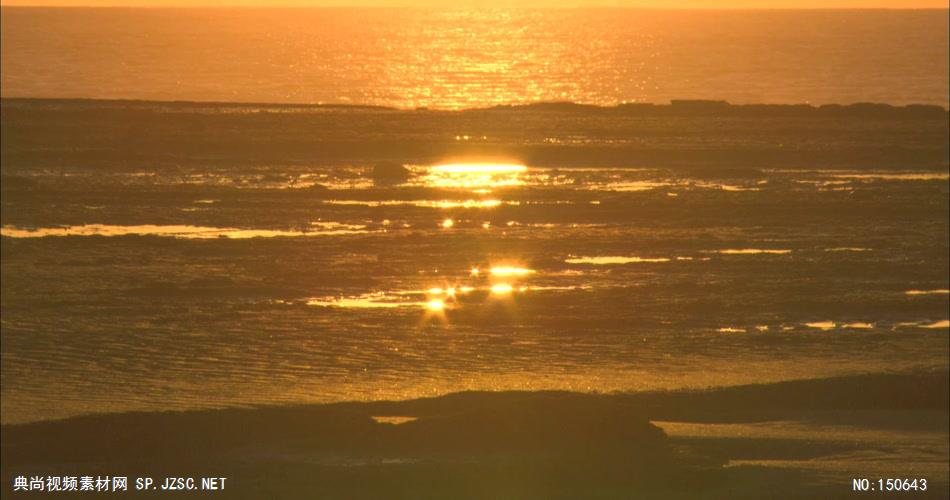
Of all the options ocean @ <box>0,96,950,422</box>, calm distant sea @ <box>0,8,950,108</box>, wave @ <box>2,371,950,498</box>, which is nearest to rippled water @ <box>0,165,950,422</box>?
ocean @ <box>0,96,950,422</box>

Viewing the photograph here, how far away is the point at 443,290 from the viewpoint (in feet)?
66.2

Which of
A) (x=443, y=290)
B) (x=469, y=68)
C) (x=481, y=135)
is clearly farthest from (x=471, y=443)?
(x=469, y=68)

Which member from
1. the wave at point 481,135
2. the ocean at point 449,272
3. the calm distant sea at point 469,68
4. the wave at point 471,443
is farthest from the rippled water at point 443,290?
the calm distant sea at point 469,68

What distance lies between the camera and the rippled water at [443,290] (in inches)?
604

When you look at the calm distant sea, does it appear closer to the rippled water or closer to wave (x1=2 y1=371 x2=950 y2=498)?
the rippled water

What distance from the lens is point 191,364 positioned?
15688 millimetres

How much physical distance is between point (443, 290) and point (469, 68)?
102m

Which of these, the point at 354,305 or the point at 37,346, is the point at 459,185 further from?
the point at 37,346

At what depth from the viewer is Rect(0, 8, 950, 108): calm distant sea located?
8350 cm

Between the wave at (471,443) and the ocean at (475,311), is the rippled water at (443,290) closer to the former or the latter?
the ocean at (475,311)

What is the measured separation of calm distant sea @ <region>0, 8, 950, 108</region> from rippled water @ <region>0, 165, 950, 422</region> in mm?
48596

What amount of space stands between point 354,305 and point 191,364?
370cm

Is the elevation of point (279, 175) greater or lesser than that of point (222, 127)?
lesser

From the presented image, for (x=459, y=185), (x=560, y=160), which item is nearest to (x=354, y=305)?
(x=459, y=185)
